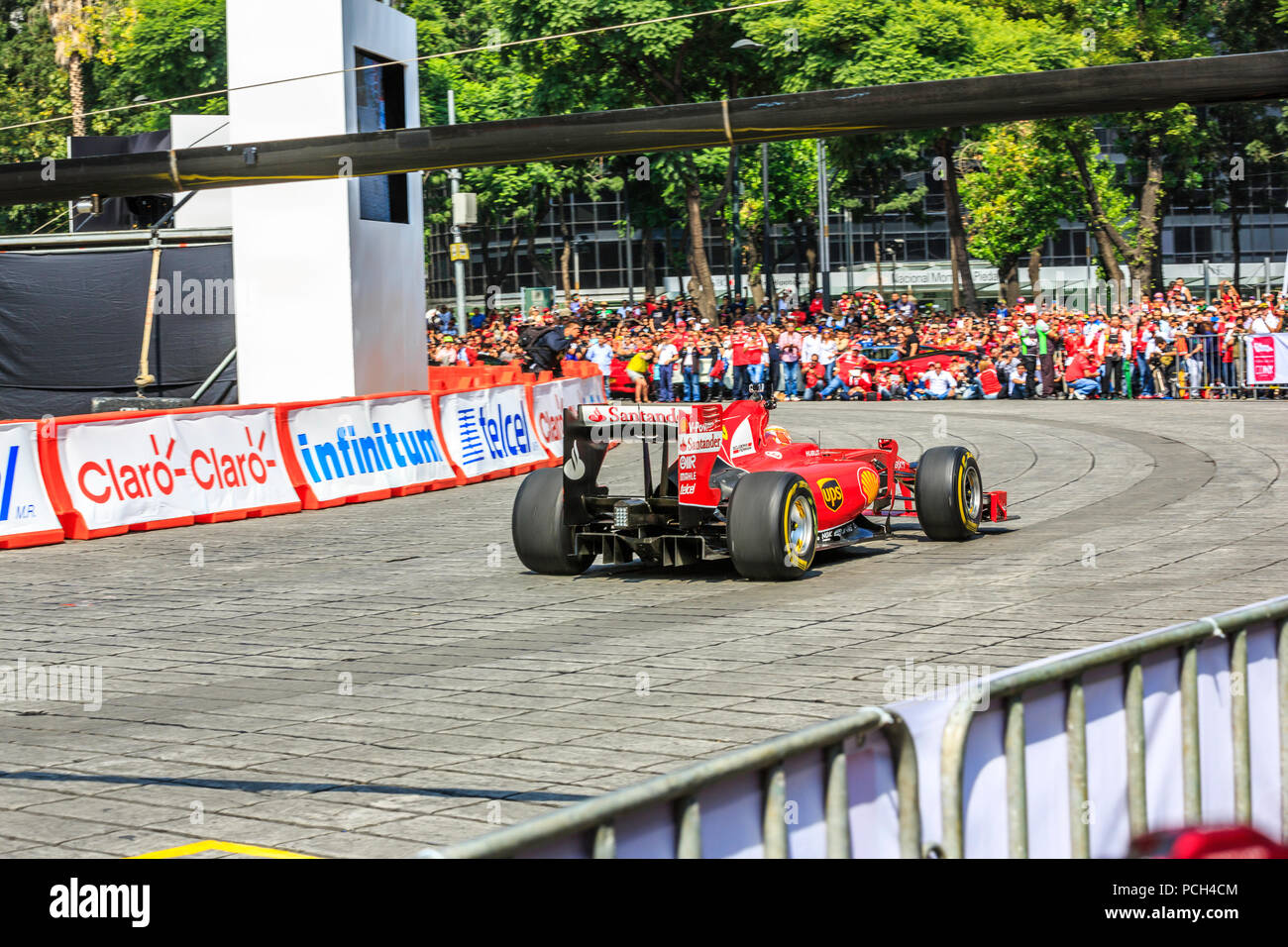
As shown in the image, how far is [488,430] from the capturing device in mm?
22531

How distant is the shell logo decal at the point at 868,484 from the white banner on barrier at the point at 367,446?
8.22 m

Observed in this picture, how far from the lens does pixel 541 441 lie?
24078mm

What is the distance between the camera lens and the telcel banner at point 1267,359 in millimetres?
29781

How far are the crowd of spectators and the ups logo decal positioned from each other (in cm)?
1519

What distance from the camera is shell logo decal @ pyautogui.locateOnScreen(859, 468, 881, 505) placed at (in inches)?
533

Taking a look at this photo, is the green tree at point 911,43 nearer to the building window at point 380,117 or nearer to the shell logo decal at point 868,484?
the building window at point 380,117

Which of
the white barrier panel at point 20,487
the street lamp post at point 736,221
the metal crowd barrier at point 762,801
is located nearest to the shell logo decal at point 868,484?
the white barrier panel at point 20,487

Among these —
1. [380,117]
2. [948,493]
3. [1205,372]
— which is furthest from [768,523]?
[1205,372]

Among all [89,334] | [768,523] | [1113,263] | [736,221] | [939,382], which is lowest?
[939,382]

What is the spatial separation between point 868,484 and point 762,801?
1035 cm

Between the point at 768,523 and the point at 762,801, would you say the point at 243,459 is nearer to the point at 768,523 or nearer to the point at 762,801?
the point at 768,523

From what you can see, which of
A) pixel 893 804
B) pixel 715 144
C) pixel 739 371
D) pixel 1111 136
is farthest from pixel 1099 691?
pixel 1111 136

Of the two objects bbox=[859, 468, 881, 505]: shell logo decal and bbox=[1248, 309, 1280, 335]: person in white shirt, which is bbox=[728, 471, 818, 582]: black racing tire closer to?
bbox=[859, 468, 881, 505]: shell logo decal

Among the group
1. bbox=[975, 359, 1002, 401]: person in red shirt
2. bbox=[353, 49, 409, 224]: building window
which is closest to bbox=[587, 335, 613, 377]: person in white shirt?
bbox=[975, 359, 1002, 401]: person in red shirt
